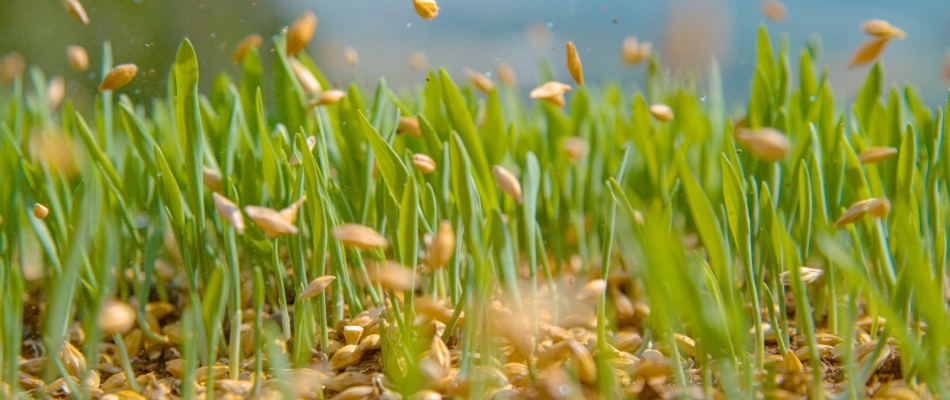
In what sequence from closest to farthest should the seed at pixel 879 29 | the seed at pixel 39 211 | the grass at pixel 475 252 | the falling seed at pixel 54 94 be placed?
the grass at pixel 475 252 < the seed at pixel 39 211 < the seed at pixel 879 29 < the falling seed at pixel 54 94

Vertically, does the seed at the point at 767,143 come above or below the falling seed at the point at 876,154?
above

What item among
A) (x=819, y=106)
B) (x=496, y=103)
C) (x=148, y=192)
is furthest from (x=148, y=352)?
(x=819, y=106)

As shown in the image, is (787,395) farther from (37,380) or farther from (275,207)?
(37,380)

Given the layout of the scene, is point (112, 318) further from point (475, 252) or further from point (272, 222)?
point (475, 252)

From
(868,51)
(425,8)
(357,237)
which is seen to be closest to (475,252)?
(357,237)

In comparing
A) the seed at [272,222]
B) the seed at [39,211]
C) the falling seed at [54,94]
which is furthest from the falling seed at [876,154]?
the falling seed at [54,94]

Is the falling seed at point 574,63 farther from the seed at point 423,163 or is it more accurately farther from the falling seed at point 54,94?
the falling seed at point 54,94
